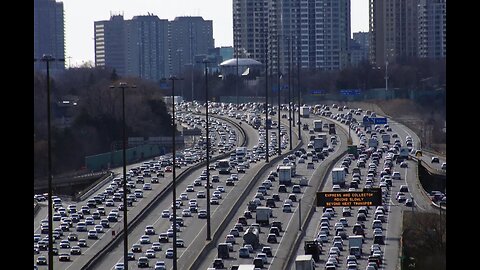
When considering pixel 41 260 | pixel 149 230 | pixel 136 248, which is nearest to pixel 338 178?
pixel 149 230

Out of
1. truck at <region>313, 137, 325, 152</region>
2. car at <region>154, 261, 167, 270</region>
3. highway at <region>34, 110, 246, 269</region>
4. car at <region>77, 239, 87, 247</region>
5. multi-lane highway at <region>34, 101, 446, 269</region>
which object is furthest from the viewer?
truck at <region>313, 137, 325, 152</region>

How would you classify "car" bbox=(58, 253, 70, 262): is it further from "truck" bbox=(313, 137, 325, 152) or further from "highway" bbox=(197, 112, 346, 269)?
"truck" bbox=(313, 137, 325, 152)

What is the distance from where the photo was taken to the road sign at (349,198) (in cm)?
2882

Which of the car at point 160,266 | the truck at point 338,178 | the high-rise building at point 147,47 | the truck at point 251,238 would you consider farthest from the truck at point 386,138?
the high-rise building at point 147,47

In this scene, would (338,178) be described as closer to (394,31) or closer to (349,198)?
(349,198)

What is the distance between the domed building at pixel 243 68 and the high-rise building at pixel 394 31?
8828 millimetres

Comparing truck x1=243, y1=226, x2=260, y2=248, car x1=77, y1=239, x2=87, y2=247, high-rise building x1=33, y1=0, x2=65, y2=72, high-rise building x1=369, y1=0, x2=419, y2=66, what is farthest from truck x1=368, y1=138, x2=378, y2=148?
high-rise building x1=33, y1=0, x2=65, y2=72

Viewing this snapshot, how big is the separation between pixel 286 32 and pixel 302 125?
49794 millimetres

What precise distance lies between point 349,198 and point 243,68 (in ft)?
256

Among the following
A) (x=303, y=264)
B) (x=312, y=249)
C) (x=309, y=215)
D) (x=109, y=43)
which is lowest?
(x=309, y=215)

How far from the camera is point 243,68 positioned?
10694 cm

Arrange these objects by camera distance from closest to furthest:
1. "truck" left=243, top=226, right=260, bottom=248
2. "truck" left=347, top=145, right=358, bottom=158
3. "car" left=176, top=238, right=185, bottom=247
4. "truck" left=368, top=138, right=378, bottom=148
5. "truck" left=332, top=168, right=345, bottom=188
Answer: "truck" left=243, top=226, right=260, bottom=248
"car" left=176, top=238, right=185, bottom=247
"truck" left=332, top=168, right=345, bottom=188
"truck" left=347, top=145, right=358, bottom=158
"truck" left=368, top=138, right=378, bottom=148

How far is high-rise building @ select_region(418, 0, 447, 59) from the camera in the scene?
92250 millimetres
